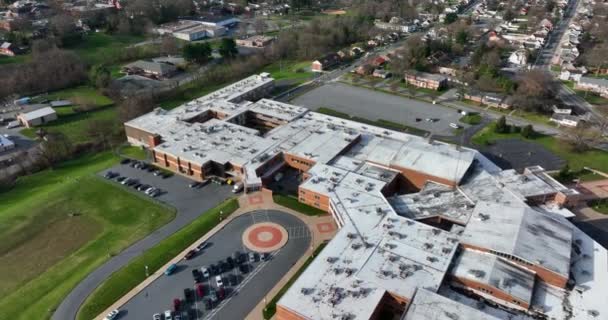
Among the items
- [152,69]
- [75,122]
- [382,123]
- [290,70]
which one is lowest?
[75,122]

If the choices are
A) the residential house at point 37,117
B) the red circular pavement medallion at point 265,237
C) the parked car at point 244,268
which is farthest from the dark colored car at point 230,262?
the residential house at point 37,117

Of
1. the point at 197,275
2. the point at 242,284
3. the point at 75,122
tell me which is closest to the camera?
the point at 242,284

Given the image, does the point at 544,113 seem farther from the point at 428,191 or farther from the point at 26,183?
the point at 26,183

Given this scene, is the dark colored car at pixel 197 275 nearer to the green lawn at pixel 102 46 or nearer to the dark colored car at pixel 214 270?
the dark colored car at pixel 214 270

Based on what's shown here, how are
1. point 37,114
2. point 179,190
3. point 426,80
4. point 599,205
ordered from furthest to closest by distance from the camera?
point 426,80, point 37,114, point 179,190, point 599,205

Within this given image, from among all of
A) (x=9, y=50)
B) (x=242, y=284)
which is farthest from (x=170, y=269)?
(x=9, y=50)

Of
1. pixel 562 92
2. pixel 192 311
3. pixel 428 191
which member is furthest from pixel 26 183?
pixel 562 92

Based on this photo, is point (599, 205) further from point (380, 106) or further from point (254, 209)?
point (254, 209)
